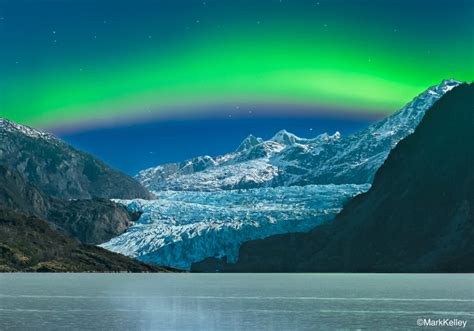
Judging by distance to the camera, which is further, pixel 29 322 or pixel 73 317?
pixel 73 317

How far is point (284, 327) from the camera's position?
99500 mm

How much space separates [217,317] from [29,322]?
28027 mm

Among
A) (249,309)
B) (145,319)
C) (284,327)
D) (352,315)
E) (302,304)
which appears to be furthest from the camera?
(302,304)

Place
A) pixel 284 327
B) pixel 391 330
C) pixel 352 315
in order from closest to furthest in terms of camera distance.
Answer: pixel 391 330, pixel 284 327, pixel 352 315

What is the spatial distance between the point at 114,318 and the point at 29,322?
1315 centimetres

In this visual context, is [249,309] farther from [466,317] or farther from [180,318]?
[466,317]

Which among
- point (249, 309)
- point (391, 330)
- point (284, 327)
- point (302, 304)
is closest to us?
point (391, 330)

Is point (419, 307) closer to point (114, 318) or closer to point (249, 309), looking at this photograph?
point (249, 309)

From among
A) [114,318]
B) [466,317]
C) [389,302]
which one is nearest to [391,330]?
[466,317]

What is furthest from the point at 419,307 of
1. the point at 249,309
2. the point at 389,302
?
the point at 249,309

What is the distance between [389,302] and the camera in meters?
154
